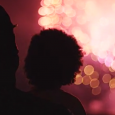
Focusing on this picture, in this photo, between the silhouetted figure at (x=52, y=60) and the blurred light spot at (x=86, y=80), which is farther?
the blurred light spot at (x=86, y=80)

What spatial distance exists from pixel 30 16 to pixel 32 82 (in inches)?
137

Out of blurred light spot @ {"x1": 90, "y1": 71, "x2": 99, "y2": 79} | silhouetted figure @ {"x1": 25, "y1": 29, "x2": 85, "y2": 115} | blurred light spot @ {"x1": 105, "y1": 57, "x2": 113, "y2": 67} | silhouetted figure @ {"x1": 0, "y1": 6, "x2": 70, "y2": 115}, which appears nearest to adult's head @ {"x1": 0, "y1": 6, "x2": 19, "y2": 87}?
silhouetted figure @ {"x1": 0, "y1": 6, "x2": 70, "y2": 115}

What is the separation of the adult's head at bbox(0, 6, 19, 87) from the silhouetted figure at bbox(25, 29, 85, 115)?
560 millimetres

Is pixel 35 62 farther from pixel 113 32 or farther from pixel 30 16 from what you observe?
pixel 113 32

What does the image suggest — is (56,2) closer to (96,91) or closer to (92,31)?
(92,31)

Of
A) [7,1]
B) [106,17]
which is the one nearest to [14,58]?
[7,1]

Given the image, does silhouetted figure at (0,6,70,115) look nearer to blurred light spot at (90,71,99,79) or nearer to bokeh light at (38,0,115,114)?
bokeh light at (38,0,115,114)

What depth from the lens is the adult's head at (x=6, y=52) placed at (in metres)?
0.53

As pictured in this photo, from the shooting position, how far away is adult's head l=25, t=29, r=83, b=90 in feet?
3.77

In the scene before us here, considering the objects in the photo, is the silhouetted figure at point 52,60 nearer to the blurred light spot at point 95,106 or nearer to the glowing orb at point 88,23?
the blurred light spot at point 95,106

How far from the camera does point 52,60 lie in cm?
116

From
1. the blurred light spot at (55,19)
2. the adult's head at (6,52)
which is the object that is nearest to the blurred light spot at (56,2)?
the blurred light spot at (55,19)

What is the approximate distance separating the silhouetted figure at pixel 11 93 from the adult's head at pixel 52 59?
0.58m

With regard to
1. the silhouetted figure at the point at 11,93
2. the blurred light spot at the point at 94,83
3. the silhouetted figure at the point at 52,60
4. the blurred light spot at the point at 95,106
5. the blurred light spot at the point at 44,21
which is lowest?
the silhouetted figure at the point at 11,93
